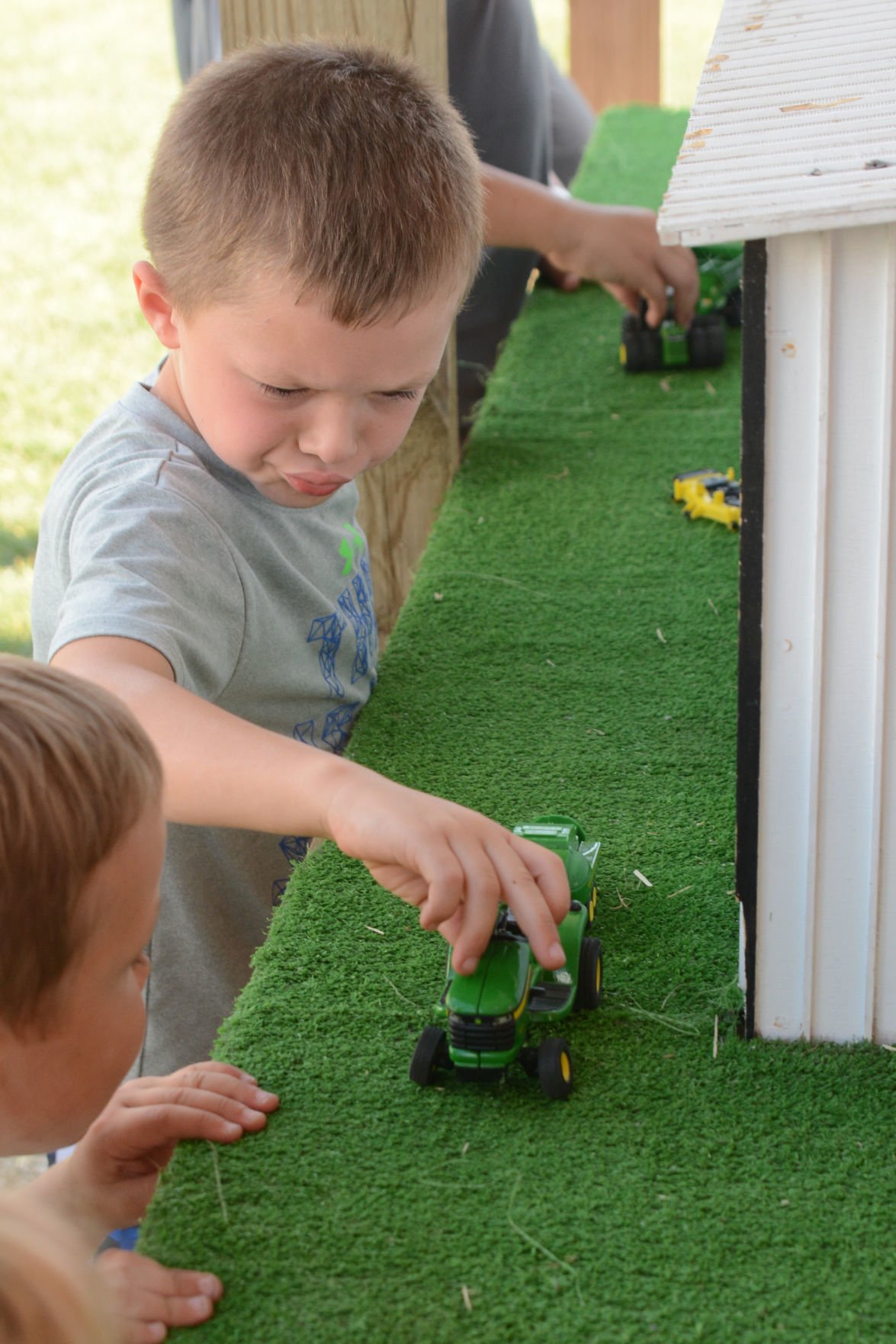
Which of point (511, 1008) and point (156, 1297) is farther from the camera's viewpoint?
point (511, 1008)

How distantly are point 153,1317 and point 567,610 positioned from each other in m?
1.16

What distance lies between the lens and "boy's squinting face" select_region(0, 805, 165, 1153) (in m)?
0.88

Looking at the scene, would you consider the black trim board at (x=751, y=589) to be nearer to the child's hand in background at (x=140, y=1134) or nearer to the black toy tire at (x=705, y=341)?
the child's hand in background at (x=140, y=1134)

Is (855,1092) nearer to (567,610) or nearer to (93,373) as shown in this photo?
(567,610)

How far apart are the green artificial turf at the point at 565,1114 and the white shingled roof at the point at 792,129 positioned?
633mm

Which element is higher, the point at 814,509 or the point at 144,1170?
the point at 814,509

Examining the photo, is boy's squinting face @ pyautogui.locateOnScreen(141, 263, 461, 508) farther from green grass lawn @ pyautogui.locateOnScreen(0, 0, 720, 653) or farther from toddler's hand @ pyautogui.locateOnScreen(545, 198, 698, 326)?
green grass lawn @ pyautogui.locateOnScreen(0, 0, 720, 653)

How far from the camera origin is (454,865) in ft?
3.31

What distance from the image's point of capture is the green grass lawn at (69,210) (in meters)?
4.94

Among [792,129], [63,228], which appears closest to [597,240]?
[792,129]

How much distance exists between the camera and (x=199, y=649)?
131 cm

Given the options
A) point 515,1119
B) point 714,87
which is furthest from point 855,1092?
point 714,87

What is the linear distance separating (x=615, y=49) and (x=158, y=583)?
15.5 feet

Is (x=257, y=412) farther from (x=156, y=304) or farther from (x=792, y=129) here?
(x=792, y=129)
